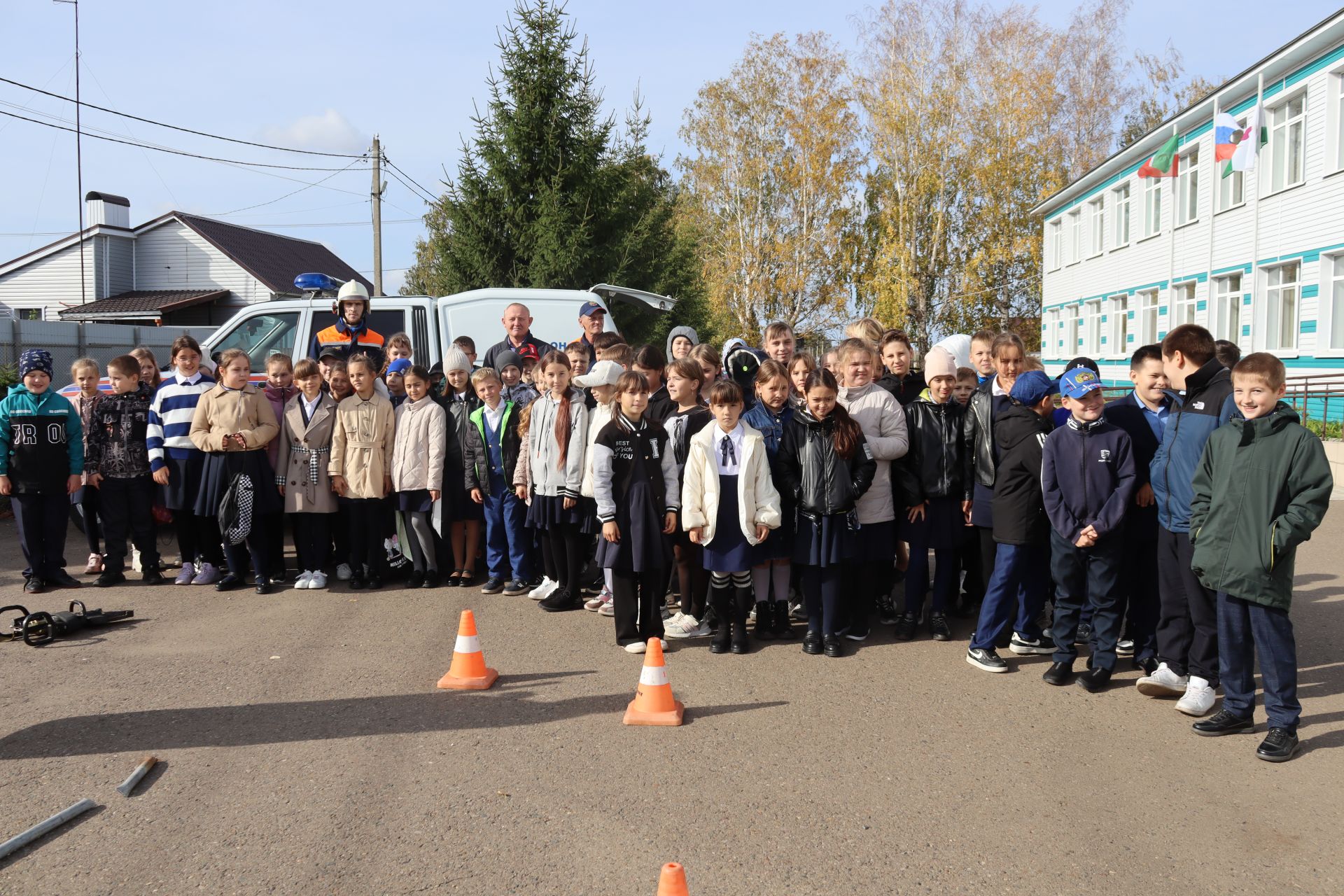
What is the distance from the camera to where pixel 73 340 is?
2311 centimetres

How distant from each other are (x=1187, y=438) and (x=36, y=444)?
8.36 meters

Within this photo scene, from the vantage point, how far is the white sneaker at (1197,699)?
5.11 metres

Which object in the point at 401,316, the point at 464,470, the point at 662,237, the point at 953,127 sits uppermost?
the point at 953,127

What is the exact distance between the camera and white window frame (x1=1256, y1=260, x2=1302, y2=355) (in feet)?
69.6

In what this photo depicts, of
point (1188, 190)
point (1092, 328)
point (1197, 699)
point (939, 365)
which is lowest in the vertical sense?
point (1197, 699)

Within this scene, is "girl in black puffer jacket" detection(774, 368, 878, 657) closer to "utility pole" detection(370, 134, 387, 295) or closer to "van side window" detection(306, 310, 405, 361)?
"van side window" detection(306, 310, 405, 361)

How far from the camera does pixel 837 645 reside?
20.6ft

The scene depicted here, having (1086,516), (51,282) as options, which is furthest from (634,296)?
(51,282)

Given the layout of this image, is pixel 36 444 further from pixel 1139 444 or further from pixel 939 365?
pixel 1139 444

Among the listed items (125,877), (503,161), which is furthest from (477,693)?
(503,161)

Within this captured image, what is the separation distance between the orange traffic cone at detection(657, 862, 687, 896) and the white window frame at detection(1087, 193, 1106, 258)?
34.4m

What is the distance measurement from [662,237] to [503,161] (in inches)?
130

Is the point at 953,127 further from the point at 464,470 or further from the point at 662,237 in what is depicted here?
the point at 464,470

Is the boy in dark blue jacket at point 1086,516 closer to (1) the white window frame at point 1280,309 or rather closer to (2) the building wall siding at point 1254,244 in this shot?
(2) the building wall siding at point 1254,244
